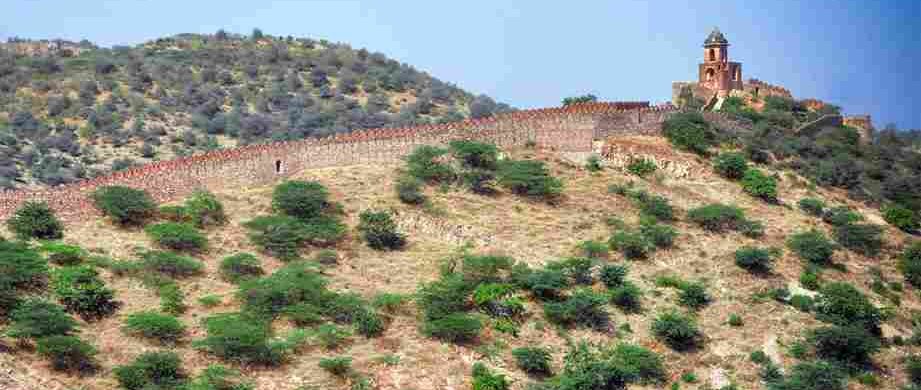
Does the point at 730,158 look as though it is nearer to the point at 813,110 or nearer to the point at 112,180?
the point at 813,110

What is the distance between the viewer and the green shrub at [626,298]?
40.5m

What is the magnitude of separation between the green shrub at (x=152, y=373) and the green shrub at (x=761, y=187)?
2067 centimetres

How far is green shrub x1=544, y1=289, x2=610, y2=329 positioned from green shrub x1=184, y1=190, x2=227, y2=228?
936 cm

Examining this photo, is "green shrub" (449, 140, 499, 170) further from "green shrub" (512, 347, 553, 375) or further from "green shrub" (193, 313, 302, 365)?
"green shrub" (193, 313, 302, 365)

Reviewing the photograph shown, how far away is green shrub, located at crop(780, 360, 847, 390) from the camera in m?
37.7

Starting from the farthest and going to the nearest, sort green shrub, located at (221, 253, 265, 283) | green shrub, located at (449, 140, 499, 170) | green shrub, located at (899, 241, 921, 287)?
green shrub, located at (449, 140, 499, 170), green shrub, located at (899, 241, 921, 287), green shrub, located at (221, 253, 265, 283)

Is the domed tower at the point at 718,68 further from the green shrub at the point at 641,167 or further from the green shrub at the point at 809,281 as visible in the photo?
the green shrub at the point at 809,281

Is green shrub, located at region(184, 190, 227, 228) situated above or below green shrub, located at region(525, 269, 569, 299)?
above

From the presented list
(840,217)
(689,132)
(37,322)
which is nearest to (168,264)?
(37,322)

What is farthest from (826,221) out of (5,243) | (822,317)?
(5,243)

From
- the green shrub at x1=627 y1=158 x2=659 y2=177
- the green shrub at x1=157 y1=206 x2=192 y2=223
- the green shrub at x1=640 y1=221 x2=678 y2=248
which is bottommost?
the green shrub at x1=640 y1=221 x2=678 y2=248


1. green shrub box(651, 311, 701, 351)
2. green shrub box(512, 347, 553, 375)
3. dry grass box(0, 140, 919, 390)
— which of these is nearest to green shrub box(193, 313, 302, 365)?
dry grass box(0, 140, 919, 390)

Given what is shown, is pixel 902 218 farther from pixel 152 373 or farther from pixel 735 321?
pixel 152 373

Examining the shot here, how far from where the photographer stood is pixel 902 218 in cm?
4875
